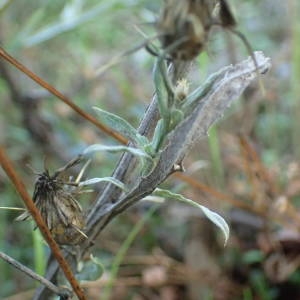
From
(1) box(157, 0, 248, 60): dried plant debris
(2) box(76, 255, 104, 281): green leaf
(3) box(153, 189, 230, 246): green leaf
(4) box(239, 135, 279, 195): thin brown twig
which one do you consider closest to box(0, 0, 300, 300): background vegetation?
(4) box(239, 135, 279, 195): thin brown twig

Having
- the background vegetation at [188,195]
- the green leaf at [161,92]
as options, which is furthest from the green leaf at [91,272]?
the background vegetation at [188,195]

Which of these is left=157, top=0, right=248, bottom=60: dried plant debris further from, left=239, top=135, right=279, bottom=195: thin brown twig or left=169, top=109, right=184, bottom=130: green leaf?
left=239, top=135, right=279, bottom=195: thin brown twig

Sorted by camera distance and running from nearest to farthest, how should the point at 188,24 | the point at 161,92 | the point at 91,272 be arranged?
1. the point at 188,24
2. the point at 161,92
3. the point at 91,272

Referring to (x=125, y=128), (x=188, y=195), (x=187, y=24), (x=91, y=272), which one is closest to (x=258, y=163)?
(x=188, y=195)

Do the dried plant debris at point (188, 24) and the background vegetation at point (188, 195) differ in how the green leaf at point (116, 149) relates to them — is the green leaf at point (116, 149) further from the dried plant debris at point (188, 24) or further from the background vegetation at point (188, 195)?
the background vegetation at point (188, 195)

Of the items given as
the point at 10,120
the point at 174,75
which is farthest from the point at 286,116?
the point at 174,75

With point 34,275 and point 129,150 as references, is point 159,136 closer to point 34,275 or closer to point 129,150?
point 129,150
